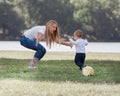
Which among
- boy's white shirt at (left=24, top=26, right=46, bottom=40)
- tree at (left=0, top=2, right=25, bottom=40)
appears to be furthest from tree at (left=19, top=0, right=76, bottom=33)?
boy's white shirt at (left=24, top=26, right=46, bottom=40)

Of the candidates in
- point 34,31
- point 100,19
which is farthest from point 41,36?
point 100,19

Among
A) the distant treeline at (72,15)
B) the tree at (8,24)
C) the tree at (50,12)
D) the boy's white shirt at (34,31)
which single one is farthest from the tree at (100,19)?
the boy's white shirt at (34,31)

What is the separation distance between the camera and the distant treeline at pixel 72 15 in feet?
265

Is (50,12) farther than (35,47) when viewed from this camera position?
Yes

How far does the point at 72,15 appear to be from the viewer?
8469 cm

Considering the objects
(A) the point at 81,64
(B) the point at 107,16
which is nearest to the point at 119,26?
(B) the point at 107,16

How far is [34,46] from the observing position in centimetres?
1249

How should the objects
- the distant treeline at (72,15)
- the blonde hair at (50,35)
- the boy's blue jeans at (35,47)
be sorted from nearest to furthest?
1. the blonde hair at (50,35)
2. the boy's blue jeans at (35,47)
3. the distant treeline at (72,15)

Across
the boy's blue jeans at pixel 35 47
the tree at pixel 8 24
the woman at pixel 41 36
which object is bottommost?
the tree at pixel 8 24

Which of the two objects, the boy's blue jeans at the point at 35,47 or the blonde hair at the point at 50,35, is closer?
the blonde hair at the point at 50,35

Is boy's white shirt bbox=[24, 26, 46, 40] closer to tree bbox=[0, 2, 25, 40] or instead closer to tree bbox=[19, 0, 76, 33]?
tree bbox=[0, 2, 25, 40]

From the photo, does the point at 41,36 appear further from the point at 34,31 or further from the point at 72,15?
the point at 72,15

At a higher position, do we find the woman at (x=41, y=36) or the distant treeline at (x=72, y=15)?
the woman at (x=41, y=36)

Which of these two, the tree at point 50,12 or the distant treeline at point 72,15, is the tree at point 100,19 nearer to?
the distant treeline at point 72,15
